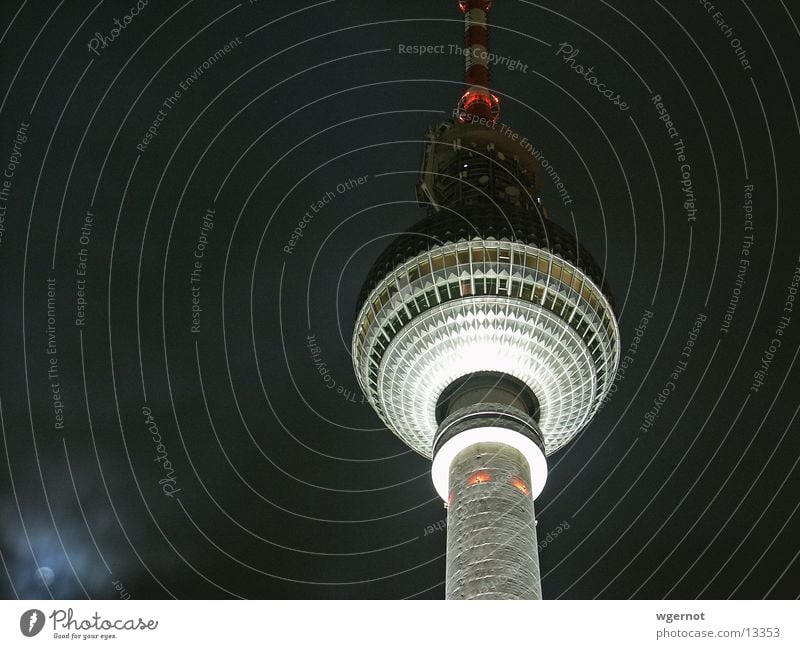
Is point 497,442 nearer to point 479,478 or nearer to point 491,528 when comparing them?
point 479,478

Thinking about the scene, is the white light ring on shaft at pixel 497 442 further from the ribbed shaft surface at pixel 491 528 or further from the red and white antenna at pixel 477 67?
the red and white antenna at pixel 477 67

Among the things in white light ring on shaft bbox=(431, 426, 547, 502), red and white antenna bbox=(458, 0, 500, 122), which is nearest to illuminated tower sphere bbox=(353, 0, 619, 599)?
white light ring on shaft bbox=(431, 426, 547, 502)

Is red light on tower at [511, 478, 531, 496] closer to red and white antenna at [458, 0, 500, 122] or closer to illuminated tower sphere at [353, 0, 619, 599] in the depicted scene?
illuminated tower sphere at [353, 0, 619, 599]

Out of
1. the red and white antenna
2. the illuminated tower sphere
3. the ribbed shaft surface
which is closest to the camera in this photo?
the ribbed shaft surface

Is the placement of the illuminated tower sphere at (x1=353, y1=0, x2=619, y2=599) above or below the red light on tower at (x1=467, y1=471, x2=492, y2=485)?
above

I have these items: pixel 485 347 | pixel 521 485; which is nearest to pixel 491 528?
pixel 521 485
